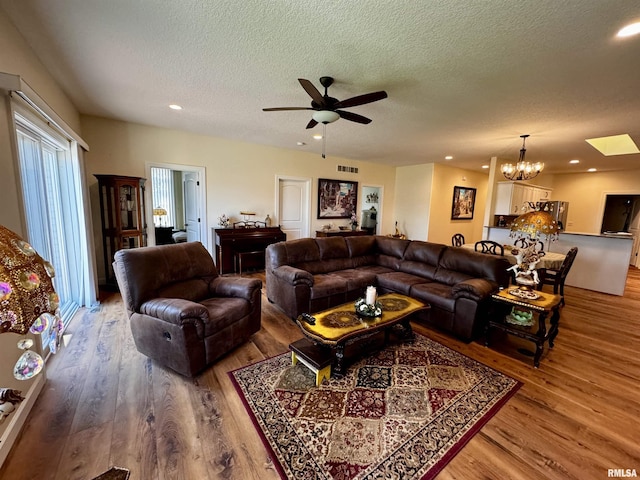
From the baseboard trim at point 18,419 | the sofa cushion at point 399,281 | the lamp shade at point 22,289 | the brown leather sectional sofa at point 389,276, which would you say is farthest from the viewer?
the sofa cushion at point 399,281

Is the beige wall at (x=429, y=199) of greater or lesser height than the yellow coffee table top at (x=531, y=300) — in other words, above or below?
above

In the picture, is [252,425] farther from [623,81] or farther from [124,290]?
[623,81]

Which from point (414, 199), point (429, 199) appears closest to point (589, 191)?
point (429, 199)

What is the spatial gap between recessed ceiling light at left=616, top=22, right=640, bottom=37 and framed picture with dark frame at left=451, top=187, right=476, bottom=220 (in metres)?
6.10

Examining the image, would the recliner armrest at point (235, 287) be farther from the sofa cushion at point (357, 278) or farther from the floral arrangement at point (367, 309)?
the sofa cushion at point (357, 278)

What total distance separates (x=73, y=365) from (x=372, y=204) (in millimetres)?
7160

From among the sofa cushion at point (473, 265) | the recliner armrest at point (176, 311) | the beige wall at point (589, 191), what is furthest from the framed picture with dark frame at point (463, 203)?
the recliner armrest at point (176, 311)

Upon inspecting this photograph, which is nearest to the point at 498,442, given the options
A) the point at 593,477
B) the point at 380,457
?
the point at 593,477

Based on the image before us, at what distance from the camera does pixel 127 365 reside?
232 cm

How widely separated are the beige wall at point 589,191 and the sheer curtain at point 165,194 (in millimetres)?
11483

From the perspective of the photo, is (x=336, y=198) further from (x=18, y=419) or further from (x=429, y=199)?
(x=18, y=419)

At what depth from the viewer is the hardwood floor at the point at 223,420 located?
148 centimetres

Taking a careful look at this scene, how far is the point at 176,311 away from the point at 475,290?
2.87 m

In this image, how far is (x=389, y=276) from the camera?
3871mm
